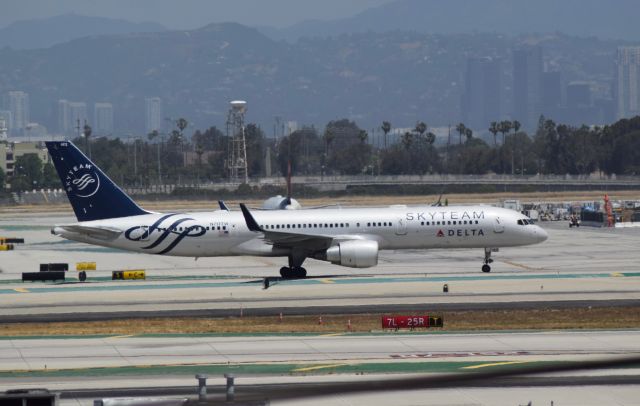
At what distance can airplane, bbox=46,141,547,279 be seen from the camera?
212 ft

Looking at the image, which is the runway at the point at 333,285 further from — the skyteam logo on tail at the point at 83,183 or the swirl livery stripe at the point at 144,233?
the skyteam logo on tail at the point at 83,183

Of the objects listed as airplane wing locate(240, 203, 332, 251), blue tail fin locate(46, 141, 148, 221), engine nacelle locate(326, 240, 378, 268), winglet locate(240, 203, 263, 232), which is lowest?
engine nacelle locate(326, 240, 378, 268)

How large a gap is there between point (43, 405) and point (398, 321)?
74.0ft

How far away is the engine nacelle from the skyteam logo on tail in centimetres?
1347

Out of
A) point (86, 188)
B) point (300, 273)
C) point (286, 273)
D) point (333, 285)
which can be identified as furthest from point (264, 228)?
point (86, 188)

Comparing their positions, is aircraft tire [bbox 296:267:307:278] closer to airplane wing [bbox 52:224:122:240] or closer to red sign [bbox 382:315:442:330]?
airplane wing [bbox 52:224:122:240]

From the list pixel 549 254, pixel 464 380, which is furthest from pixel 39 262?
pixel 464 380

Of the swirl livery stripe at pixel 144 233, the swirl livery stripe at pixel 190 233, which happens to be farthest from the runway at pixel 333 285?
the swirl livery stripe at pixel 144 233

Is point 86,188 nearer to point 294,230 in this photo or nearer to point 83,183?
point 83,183

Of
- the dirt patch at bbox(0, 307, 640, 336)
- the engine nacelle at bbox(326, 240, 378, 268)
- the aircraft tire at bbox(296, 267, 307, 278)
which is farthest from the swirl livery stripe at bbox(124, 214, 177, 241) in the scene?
the dirt patch at bbox(0, 307, 640, 336)

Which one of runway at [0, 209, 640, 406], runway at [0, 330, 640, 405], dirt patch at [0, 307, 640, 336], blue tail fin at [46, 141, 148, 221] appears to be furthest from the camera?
blue tail fin at [46, 141, 148, 221]

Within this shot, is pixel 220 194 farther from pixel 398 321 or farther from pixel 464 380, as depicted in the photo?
pixel 464 380

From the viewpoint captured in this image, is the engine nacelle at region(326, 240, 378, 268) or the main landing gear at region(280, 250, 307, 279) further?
the main landing gear at region(280, 250, 307, 279)

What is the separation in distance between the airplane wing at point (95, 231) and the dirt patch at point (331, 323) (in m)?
16.4
